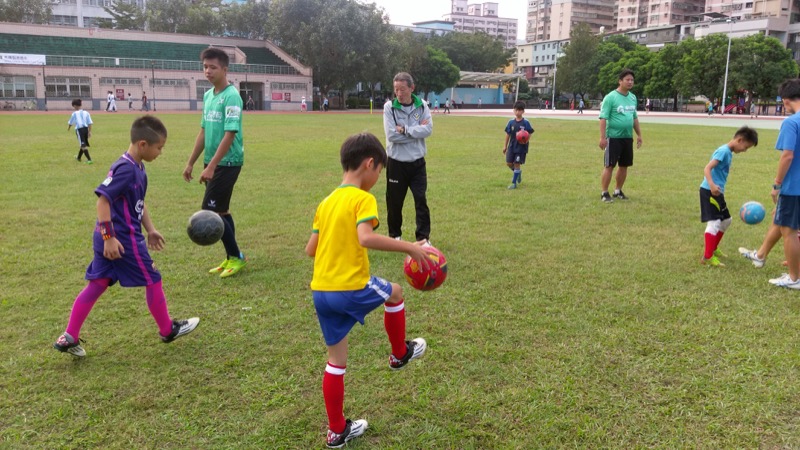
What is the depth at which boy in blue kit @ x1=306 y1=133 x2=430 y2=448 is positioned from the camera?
122 inches

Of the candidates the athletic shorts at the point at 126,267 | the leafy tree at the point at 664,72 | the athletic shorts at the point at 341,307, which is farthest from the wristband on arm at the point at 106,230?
the leafy tree at the point at 664,72

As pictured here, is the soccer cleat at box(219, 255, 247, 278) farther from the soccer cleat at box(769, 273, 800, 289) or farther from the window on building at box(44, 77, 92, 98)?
the window on building at box(44, 77, 92, 98)

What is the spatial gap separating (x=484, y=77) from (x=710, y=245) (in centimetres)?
9557

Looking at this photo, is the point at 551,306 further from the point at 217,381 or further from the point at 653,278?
the point at 217,381

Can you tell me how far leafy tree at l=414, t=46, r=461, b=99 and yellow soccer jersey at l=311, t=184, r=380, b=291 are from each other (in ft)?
276

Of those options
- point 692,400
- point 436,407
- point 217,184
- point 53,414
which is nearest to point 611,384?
point 692,400

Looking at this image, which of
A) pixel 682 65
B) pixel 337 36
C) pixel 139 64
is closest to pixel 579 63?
pixel 682 65

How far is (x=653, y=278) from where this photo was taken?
245 inches

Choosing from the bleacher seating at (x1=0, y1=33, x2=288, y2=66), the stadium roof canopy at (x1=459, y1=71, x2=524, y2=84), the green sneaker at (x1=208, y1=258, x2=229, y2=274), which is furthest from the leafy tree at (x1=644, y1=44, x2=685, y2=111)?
the green sneaker at (x1=208, y1=258, x2=229, y2=274)

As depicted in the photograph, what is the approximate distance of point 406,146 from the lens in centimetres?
726

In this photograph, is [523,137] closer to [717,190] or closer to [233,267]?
[717,190]

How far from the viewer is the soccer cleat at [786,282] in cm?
594

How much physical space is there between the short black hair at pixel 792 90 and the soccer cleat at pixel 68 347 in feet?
22.8

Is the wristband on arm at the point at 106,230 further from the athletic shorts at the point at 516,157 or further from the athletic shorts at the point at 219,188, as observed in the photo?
the athletic shorts at the point at 516,157
